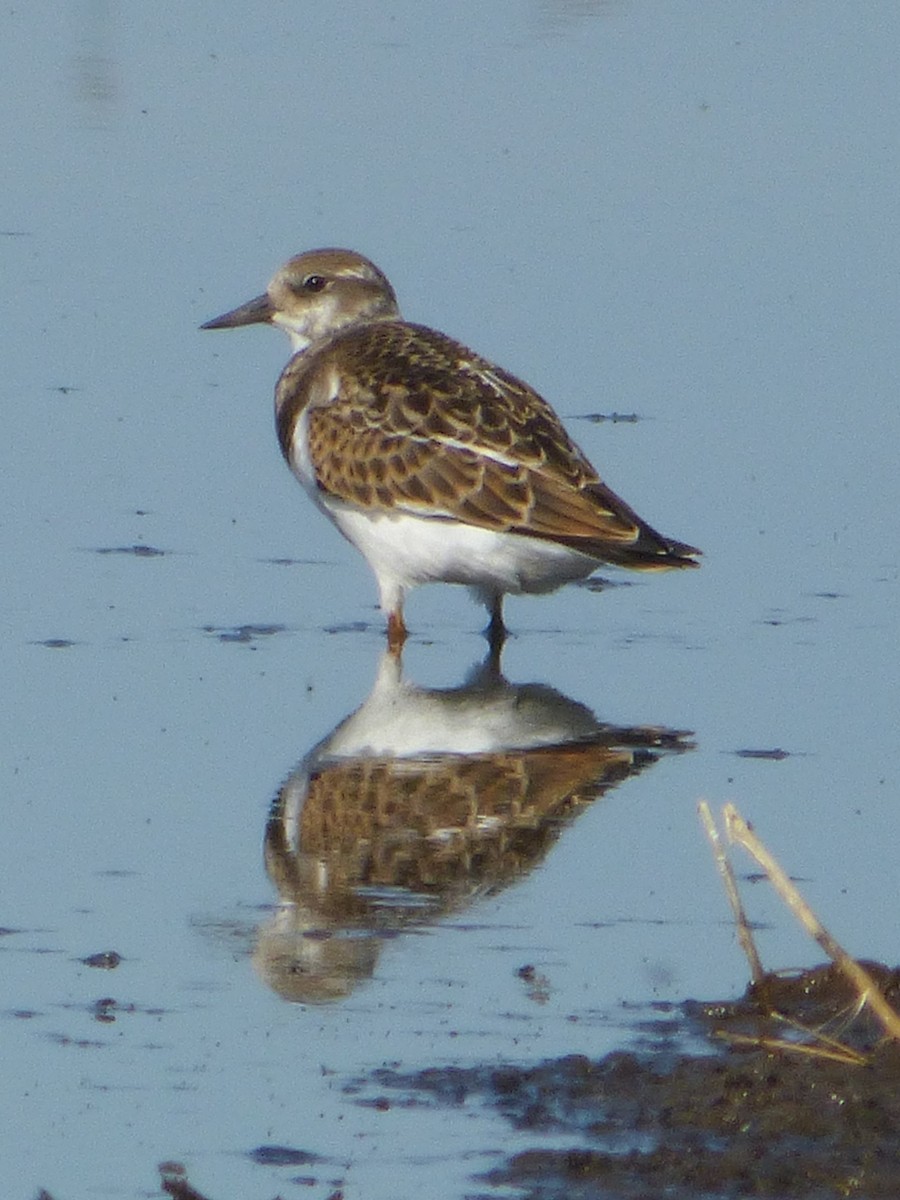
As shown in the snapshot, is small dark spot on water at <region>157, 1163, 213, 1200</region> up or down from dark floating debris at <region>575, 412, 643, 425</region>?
up

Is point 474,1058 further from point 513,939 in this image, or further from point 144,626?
point 144,626

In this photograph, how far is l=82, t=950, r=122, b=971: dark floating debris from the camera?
665 cm

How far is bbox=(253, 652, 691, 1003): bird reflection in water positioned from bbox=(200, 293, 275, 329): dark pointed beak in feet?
7.92

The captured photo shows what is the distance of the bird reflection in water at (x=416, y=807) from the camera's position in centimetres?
694

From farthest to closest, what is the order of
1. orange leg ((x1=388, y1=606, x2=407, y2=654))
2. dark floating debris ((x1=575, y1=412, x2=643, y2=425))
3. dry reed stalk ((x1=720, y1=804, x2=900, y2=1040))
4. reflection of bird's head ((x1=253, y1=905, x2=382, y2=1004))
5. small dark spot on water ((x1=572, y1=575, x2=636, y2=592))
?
dark floating debris ((x1=575, y1=412, x2=643, y2=425)) < small dark spot on water ((x1=572, y1=575, x2=636, y2=592)) < orange leg ((x1=388, y1=606, x2=407, y2=654)) < reflection of bird's head ((x1=253, y1=905, x2=382, y2=1004)) < dry reed stalk ((x1=720, y1=804, x2=900, y2=1040))

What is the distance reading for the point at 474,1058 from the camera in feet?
20.1

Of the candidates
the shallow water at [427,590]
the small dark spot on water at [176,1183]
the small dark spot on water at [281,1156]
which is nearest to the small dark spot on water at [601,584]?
the shallow water at [427,590]

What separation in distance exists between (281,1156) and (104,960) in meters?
1.11

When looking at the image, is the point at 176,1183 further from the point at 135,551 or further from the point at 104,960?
the point at 135,551

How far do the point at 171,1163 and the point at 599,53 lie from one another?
1395 centimetres

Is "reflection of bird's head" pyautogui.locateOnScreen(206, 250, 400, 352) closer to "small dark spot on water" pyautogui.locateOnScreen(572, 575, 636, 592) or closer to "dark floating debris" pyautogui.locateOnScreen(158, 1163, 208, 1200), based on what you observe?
"small dark spot on water" pyautogui.locateOnScreen(572, 575, 636, 592)

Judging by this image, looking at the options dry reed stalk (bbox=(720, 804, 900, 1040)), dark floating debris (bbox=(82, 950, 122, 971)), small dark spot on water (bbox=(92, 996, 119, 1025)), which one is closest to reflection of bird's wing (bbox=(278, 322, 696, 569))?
dark floating debris (bbox=(82, 950, 122, 971))

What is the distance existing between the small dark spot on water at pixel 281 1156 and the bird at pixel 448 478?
3.99 m

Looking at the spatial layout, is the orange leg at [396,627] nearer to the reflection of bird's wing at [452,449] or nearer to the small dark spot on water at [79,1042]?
the reflection of bird's wing at [452,449]
